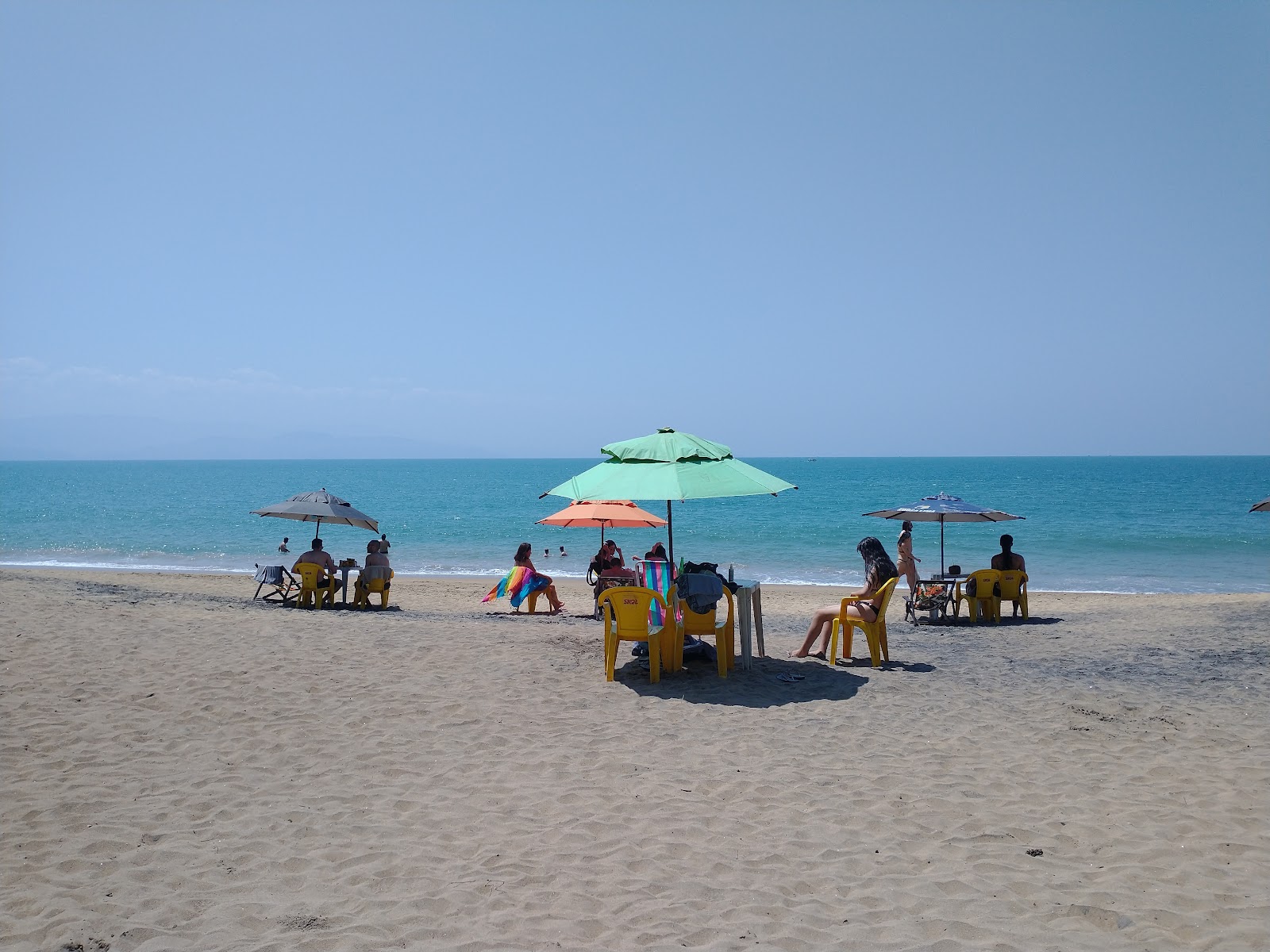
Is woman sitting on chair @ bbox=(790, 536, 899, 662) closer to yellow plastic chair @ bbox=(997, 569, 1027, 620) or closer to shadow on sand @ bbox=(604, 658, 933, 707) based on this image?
shadow on sand @ bbox=(604, 658, 933, 707)

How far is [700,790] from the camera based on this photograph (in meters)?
4.96

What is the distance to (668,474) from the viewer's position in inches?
295

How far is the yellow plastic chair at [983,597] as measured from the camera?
12047 millimetres

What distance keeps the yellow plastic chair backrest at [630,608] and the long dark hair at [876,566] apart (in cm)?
220

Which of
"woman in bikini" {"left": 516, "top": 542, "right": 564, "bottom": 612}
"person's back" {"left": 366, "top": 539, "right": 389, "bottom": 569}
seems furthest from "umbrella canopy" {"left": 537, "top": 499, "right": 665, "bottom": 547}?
"person's back" {"left": 366, "top": 539, "right": 389, "bottom": 569}

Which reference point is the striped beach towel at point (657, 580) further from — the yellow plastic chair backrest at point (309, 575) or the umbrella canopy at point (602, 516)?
the yellow plastic chair backrest at point (309, 575)

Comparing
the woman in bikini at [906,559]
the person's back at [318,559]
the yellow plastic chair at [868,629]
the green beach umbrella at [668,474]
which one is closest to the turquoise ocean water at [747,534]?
the person's back at [318,559]

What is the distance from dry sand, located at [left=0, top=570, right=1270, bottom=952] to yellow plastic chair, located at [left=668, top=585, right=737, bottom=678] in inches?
9.8

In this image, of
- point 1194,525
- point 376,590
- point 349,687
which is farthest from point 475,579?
point 1194,525

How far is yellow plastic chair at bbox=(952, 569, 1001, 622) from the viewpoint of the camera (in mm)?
12047

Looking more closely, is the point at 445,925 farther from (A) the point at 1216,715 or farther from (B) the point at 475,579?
(B) the point at 475,579

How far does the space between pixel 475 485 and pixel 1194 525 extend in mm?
67131

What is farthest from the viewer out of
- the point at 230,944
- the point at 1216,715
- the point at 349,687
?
the point at 349,687

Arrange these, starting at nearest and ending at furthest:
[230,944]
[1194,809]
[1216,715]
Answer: [230,944] < [1194,809] < [1216,715]
